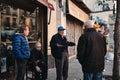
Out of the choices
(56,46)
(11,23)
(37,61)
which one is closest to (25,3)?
(11,23)

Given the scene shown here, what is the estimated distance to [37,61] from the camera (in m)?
9.79

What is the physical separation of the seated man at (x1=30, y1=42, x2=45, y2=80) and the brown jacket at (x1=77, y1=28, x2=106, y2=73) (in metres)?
2.34

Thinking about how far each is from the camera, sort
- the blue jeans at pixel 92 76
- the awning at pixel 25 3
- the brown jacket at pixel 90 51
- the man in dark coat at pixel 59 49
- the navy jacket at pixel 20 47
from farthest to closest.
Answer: the awning at pixel 25 3 < the man in dark coat at pixel 59 49 < the navy jacket at pixel 20 47 < the blue jeans at pixel 92 76 < the brown jacket at pixel 90 51

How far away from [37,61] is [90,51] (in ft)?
8.47

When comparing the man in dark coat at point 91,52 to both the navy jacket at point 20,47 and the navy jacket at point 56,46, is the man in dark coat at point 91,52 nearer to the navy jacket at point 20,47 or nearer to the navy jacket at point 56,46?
the navy jacket at point 20,47

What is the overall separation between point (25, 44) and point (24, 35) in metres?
0.26

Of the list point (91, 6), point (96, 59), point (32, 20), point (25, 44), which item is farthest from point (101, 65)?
point (91, 6)

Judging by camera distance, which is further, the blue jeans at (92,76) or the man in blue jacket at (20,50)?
the man in blue jacket at (20,50)

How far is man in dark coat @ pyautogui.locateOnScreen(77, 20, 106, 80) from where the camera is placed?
7.51 meters

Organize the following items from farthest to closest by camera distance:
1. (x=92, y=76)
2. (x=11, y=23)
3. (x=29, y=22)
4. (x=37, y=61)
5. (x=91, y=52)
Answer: (x=29, y=22)
(x=11, y=23)
(x=37, y=61)
(x=92, y=76)
(x=91, y=52)

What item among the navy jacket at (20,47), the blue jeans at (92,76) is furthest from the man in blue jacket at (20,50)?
the blue jeans at (92,76)

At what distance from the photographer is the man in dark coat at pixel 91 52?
296 inches

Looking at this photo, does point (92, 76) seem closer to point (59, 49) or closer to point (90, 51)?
point (90, 51)

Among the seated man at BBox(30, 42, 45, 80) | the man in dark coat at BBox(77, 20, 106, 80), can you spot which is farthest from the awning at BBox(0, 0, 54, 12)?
the man in dark coat at BBox(77, 20, 106, 80)
